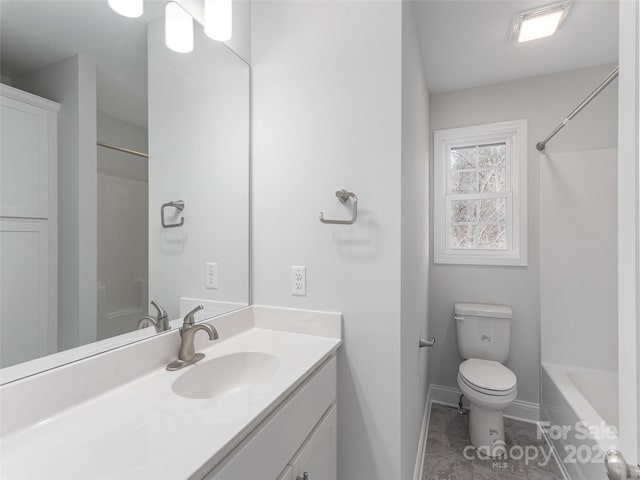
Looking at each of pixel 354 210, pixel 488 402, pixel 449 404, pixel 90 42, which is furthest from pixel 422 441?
pixel 90 42

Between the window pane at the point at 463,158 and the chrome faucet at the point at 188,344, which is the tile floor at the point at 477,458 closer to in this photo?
the chrome faucet at the point at 188,344

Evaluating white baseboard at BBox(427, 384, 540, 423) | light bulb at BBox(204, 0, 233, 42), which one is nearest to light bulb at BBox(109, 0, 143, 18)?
light bulb at BBox(204, 0, 233, 42)

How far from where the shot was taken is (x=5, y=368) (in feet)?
2.32

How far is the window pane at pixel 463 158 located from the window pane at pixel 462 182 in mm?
66

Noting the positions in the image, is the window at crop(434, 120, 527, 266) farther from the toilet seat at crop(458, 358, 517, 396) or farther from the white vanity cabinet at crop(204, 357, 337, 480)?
the white vanity cabinet at crop(204, 357, 337, 480)

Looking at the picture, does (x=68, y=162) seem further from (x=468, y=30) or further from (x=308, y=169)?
(x=468, y=30)

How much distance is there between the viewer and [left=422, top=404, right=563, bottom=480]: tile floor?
5.69 feet

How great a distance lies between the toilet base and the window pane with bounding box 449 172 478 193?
1.65 m

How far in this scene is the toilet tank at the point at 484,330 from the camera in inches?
87.1

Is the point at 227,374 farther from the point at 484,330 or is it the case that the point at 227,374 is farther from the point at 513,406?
the point at 513,406

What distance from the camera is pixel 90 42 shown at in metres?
0.90

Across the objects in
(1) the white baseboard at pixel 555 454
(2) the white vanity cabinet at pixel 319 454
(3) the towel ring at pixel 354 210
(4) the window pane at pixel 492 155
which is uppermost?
(4) the window pane at pixel 492 155

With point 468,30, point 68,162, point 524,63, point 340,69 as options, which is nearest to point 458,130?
point 524,63

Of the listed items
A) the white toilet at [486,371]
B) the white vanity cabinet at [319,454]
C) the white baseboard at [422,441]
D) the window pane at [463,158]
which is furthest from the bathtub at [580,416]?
the window pane at [463,158]
